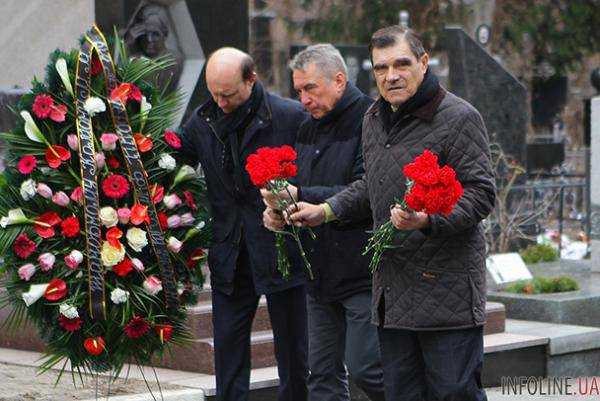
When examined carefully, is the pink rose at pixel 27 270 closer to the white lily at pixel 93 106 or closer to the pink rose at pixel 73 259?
the pink rose at pixel 73 259

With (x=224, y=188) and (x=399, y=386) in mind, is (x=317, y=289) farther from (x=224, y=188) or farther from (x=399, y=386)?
(x=399, y=386)

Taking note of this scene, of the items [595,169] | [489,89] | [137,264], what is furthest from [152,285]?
[489,89]

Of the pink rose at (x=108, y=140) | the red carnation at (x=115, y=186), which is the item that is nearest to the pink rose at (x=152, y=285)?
the red carnation at (x=115, y=186)

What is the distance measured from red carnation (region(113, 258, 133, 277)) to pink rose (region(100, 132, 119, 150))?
495mm

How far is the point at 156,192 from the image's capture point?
6.07 m

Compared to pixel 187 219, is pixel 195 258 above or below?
below

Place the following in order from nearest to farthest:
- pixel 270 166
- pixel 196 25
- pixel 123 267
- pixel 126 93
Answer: pixel 270 166 → pixel 123 267 → pixel 126 93 → pixel 196 25

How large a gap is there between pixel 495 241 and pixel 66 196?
7913mm

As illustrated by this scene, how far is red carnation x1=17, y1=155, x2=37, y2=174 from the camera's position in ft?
19.3

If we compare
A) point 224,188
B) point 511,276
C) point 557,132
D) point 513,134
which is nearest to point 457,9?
point 557,132

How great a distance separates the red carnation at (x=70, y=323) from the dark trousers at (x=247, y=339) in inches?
28.9

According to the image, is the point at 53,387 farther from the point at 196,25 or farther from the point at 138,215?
the point at 196,25

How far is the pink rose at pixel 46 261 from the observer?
5.84 meters

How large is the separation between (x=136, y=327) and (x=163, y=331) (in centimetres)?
15
